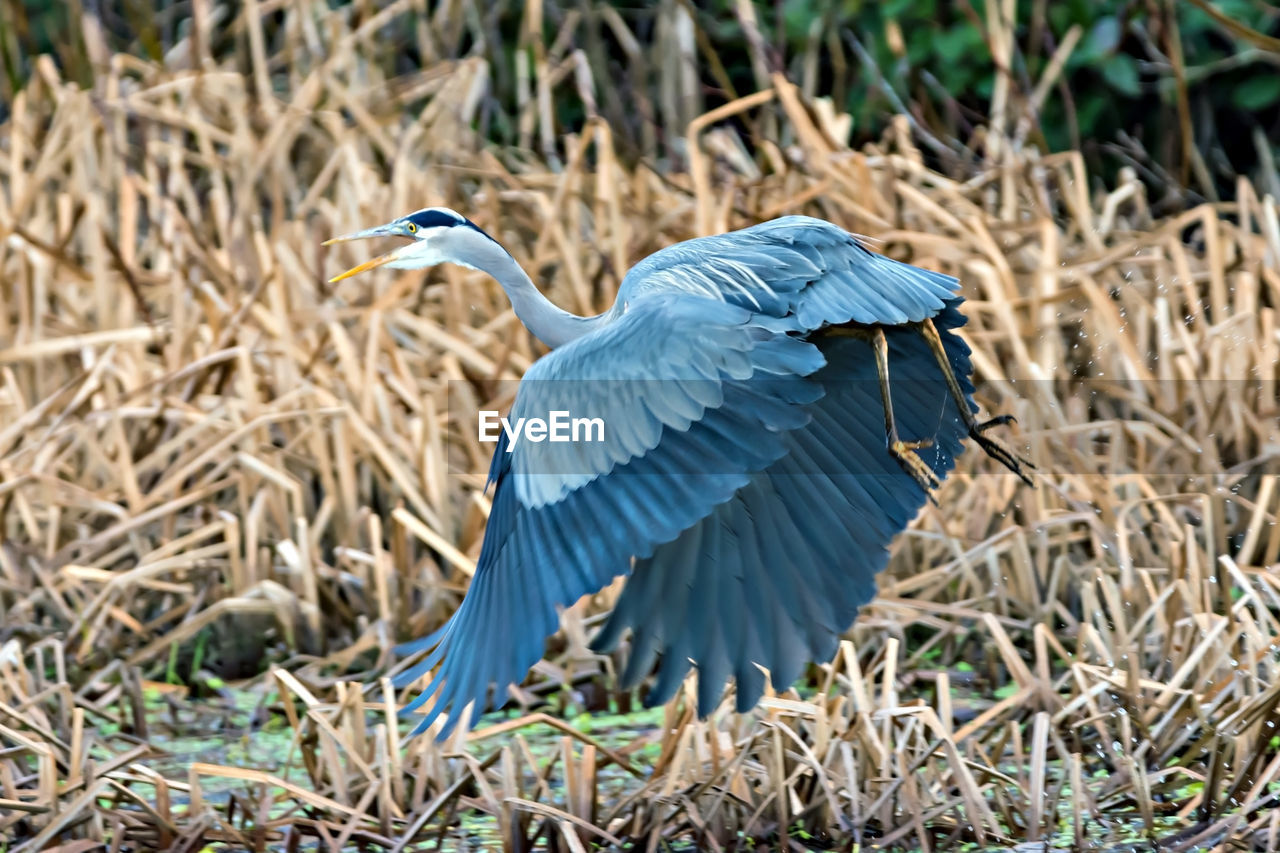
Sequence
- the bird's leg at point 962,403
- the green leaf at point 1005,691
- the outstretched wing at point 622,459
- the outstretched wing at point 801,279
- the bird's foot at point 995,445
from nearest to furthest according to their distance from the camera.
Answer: the outstretched wing at point 622,459, the outstretched wing at point 801,279, the bird's leg at point 962,403, the bird's foot at point 995,445, the green leaf at point 1005,691

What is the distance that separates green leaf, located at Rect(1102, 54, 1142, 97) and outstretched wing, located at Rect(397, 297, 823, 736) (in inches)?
162

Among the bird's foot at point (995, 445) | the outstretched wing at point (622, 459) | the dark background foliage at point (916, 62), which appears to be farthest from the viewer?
the dark background foliage at point (916, 62)

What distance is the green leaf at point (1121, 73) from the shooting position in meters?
6.73

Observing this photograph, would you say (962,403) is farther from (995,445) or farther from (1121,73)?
(1121,73)

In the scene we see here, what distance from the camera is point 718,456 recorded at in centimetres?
300

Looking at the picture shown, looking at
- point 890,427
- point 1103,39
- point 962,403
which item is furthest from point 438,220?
point 1103,39

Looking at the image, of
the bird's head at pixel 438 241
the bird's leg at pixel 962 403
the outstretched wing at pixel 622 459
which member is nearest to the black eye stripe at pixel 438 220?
the bird's head at pixel 438 241

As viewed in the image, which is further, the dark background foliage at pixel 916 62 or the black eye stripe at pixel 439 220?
the dark background foliage at pixel 916 62

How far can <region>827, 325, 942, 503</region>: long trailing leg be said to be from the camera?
3.40m

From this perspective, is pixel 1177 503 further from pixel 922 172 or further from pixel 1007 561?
pixel 922 172

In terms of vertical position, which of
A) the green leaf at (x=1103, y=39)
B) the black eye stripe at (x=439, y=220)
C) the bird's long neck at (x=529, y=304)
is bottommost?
the bird's long neck at (x=529, y=304)

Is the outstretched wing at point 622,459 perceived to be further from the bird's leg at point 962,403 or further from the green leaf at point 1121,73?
the green leaf at point 1121,73

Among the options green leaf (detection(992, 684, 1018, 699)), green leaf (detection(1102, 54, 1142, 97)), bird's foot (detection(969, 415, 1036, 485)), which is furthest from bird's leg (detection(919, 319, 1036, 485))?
green leaf (detection(1102, 54, 1142, 97))

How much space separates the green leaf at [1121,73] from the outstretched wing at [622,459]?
4.12 metres
